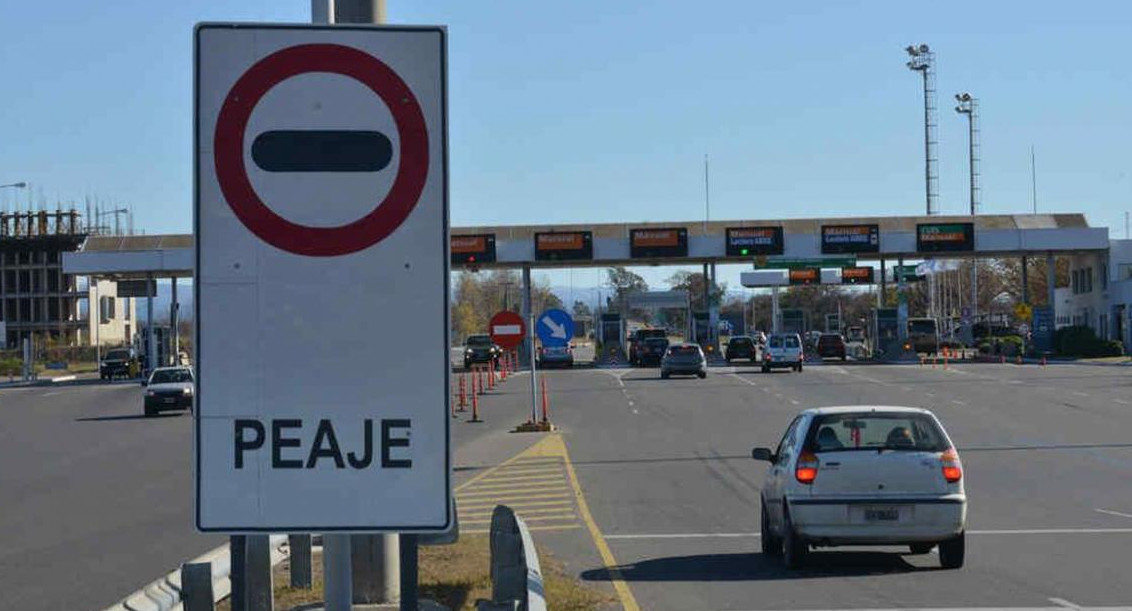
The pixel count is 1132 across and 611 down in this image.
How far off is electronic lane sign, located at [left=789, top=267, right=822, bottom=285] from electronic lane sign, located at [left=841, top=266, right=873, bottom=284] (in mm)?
4095

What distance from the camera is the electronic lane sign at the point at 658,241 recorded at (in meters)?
75.9

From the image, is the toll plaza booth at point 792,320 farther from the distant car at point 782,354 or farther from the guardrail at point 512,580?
the guardrail at point 512,580

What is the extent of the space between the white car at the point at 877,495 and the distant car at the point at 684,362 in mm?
46388

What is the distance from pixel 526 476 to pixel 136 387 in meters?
48.1

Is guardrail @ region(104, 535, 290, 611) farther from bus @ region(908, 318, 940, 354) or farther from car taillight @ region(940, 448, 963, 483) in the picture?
bus @ region(908, 318, 940, 354)

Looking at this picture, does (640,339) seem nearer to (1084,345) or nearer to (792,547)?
(1084,345)

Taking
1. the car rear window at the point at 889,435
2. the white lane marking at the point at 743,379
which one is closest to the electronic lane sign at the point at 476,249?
the white lane marking at the point at 743,379

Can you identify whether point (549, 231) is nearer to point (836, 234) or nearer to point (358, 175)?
point (836, 234)

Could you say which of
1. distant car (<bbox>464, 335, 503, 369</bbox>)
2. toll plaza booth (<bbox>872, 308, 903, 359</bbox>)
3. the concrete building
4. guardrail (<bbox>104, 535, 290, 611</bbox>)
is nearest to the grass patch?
guardrail (<bbox>104, 535, 290, 611</bbox>)

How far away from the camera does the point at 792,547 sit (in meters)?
13.7

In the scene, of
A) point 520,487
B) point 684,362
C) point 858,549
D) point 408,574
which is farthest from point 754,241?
point 408,574

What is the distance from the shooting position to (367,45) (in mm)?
4176

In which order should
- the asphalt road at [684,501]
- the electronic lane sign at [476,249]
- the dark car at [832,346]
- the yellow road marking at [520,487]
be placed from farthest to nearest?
the dark car at [832,346] < the electronic lane sign at [476,249] < the yellow road marking at [520,487] < the asphalt road at [684,501]

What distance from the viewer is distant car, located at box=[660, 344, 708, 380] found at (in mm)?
60406
